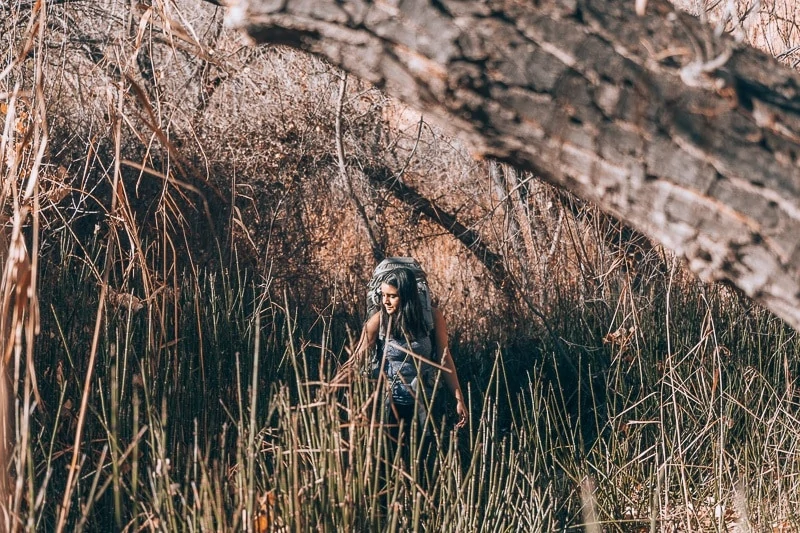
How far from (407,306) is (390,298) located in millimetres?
83

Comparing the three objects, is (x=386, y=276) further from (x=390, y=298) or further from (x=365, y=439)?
(x=365, y=439)

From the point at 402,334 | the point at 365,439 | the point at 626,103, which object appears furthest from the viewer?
the point at 402,334

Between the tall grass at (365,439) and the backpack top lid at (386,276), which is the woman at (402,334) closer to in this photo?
the backpack top lid at (386,276)

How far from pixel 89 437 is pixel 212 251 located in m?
4.32

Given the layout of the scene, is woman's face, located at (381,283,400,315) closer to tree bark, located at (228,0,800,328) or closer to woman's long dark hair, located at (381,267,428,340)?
woman's long dark hair, located at (381,267,428,340)

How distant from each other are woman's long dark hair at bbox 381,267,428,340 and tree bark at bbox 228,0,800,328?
2.86 metres

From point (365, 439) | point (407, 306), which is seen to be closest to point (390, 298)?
point (407, 306)

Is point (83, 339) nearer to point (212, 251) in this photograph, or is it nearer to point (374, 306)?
point (374, 306)

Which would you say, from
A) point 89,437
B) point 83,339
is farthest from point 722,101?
point 83,339

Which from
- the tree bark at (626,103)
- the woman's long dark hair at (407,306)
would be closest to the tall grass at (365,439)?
the woman's long dark hair at (407,306)

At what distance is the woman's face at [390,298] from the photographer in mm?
4168

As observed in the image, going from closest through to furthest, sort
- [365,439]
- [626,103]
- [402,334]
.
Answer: [626,103], [365,439], [402,334]

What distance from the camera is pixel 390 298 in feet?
13.7

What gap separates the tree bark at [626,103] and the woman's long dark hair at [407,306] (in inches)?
112
